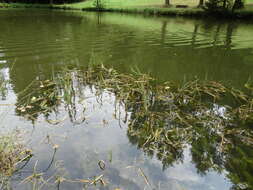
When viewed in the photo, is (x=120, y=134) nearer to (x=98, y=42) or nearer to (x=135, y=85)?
(x=135, y=85)

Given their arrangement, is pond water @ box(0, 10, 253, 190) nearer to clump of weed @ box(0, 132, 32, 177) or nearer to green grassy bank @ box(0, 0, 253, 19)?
clump of weed @ box(0, 132, 32, 177)

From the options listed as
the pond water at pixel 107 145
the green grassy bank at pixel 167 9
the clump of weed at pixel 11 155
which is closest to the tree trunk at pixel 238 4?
the green grassy bank at pixel 167 9

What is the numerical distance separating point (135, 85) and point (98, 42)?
23.2ft

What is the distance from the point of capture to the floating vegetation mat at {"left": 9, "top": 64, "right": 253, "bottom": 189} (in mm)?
3752

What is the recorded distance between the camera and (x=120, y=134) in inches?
167

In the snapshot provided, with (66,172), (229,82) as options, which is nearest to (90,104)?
(66,172)

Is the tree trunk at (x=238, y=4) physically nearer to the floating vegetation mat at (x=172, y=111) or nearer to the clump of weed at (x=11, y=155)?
the floating vegetation mat at (x=172, y=111)

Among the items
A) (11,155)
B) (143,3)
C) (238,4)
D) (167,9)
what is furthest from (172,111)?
(143,3)

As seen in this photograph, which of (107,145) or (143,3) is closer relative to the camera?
(107,145)

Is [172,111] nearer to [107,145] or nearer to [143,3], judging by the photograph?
[107,145]

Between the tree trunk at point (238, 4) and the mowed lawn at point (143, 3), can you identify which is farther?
the mowed lawn at point (143, 3)

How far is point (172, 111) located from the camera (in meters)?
4.84

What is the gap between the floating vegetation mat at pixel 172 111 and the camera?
3.75 meters

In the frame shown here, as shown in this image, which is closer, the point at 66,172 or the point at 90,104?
the point at 66,172
